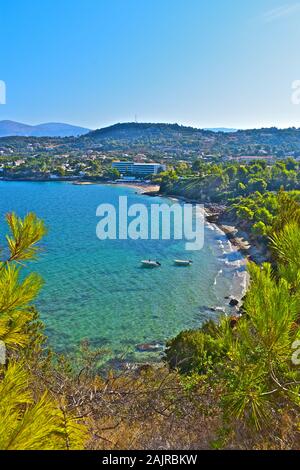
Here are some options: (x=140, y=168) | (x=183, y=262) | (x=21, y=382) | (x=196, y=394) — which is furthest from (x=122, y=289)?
(x=140, y=168)

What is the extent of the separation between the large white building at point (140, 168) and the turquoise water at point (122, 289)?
178 feet

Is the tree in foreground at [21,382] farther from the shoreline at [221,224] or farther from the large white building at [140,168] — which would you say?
the large white building at [140,168]

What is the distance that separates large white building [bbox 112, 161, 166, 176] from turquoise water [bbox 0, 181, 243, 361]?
178 feet

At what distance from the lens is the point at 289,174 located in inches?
2445

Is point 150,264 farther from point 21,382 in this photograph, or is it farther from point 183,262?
point 21,382

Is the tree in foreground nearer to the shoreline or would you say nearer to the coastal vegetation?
the coastal vegetation

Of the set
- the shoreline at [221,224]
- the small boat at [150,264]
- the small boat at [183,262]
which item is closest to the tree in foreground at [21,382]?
the shoreline at [221,224]

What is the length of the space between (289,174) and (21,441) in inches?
2552

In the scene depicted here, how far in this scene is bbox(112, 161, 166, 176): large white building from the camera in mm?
97125

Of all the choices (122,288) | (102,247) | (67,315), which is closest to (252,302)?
(67,315)

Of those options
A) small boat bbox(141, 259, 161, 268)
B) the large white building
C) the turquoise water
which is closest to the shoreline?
the turquoise water

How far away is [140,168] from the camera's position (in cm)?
9900

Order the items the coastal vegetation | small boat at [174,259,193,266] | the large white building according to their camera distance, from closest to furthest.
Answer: the coastal vegetation < small boat at [174,259,193,266] < the large white building
